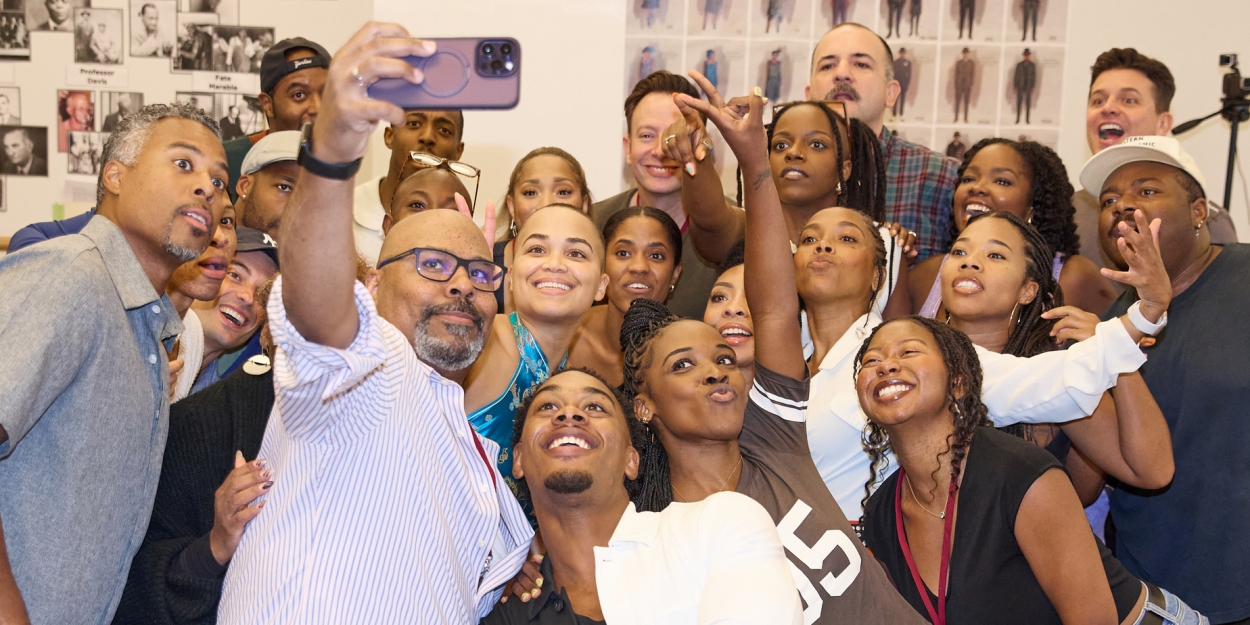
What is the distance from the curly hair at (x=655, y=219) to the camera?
3779mm

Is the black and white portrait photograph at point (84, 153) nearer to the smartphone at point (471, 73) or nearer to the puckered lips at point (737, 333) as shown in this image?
the puckered lips at point (737, 333)

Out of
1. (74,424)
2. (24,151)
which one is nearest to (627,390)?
(74,424)

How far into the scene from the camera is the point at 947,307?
330cm

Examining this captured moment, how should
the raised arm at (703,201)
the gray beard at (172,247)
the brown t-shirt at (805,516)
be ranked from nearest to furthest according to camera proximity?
the gray beard at (172,247)
the brown t-shirt at (805,516)
the raised arm at (703,201)

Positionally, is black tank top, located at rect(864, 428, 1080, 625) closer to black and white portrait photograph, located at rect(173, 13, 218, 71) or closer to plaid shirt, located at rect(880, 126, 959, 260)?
plaid shirt, located at rect(880, 126, 959, 260)

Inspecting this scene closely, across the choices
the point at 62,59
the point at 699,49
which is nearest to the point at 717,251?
the point at 699,49

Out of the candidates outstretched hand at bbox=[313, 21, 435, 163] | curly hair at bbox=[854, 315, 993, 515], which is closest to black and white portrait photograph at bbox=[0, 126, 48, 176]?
curly hair at bbox=[854, 315, 993, 515]

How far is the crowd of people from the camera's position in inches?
83.0

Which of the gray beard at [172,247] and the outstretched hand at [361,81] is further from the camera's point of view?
the gray beard at [172,247]

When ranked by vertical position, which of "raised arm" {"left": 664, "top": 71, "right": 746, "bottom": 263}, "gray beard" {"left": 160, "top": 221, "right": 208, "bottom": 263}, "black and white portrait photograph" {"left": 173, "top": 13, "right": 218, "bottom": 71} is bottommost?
"gray beard" {"left": 160, "top": 221, "right": 208, "bottom": 263}

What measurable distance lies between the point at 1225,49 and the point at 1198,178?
2.39 metres

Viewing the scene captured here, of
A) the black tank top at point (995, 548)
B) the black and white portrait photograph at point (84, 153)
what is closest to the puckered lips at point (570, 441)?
the black tank top at point (995, 548)

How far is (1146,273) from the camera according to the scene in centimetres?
282

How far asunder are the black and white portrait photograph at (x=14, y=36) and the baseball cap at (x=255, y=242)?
2.63 metres
